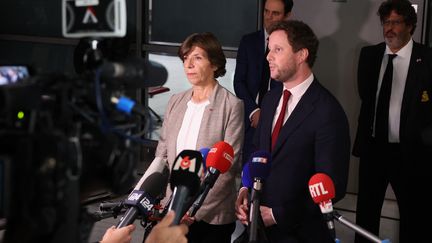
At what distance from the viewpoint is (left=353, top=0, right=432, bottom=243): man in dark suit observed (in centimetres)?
362

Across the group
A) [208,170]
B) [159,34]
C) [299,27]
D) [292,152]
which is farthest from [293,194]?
[159,34]

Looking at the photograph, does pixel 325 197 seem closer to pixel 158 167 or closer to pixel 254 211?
pixel 254 211

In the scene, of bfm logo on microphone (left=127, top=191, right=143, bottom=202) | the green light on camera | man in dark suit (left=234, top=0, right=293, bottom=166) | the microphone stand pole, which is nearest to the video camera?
the green light on camera

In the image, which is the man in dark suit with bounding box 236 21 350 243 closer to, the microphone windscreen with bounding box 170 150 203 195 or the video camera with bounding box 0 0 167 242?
the microphone windscreen with bounding box 170 150 203 195

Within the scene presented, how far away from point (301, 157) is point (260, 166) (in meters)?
0.32

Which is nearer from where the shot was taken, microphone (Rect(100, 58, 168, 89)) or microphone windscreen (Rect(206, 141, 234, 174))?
microphone (Rect(100, 58, 168, 89))

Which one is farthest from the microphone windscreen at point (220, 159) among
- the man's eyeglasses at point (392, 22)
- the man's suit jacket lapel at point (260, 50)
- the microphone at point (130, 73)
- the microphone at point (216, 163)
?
the man's suit jacket lapel at point (260, 50)

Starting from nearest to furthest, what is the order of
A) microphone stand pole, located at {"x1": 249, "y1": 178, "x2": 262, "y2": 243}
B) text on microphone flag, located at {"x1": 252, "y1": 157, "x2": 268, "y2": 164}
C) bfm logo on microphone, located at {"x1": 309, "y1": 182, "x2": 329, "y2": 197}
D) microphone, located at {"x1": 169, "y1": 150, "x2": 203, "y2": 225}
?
microphone, located at {"x1": 169, "y1": 150, "x2": 203, "y2": 225}
microphone stand pole, located at {"x1": 249, "y1": 178, "x2": 262, "y2": 243}
bfm logo on microphone, located at {"x1": 309, "y1": 182, "x2": 329, "y2": 197}
text on microphone flag, located at {"x1": 252, "y1": 157, "x2": 268, "y2": 164}

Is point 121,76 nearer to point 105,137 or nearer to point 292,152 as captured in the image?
point 105,137

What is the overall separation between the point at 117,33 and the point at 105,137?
0.21 meters

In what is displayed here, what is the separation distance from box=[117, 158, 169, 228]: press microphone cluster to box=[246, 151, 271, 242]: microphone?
35 centimetres

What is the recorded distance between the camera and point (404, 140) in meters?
3.62

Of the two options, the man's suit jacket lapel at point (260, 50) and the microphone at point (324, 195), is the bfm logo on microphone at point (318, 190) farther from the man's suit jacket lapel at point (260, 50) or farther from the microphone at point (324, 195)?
the man's suit jacket lapel at point (260, 50)

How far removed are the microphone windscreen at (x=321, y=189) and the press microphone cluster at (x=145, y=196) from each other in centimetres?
54
